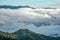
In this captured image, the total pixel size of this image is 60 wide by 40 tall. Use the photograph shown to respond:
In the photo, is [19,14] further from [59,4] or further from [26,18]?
[59,4]

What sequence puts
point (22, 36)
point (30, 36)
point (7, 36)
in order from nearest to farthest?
point (30, 36) < point (22, 36) < point (7, 36)

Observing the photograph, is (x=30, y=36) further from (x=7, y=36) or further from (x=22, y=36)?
(x=7, y=36)

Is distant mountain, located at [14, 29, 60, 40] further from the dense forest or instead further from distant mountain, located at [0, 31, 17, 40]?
distant mountain, located at [0, 31, 17, 40]

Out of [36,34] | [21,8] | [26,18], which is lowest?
[36,34]

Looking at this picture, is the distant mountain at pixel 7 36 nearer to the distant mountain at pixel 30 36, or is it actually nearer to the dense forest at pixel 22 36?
the dense forest at pixel 22 36

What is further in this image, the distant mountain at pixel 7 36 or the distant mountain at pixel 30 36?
the distant mountain at pixel 7 36

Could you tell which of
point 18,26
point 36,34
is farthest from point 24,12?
point 36,34

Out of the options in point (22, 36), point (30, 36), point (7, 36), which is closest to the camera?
point (30, 36)

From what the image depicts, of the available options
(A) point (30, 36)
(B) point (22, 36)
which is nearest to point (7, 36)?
(B) point (22, 36)

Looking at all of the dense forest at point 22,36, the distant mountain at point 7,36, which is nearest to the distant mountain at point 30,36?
the dense forest at point 22,36

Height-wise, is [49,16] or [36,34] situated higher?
[49,16]

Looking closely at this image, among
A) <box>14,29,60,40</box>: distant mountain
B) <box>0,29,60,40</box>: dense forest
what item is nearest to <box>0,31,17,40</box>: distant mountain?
<box>0,29,60,40</box>: dense forest
